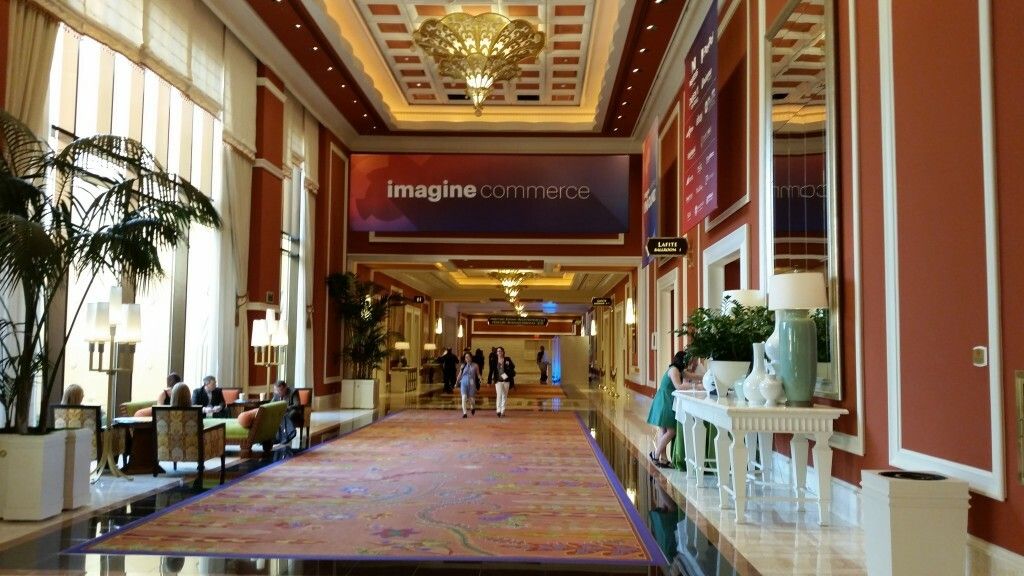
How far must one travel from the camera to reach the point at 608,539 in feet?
16.0

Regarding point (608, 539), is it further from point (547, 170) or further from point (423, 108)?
point (423, 108)

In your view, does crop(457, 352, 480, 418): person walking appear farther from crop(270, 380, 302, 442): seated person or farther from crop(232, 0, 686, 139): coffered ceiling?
crop(232, 0, 686, 139): coffered ceiling

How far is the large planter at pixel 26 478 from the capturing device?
Result: 5.26m

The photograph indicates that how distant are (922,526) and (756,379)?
2.04 metres

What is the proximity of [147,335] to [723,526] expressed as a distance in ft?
22.5

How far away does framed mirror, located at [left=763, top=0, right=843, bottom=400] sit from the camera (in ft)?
19.0

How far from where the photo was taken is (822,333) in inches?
234

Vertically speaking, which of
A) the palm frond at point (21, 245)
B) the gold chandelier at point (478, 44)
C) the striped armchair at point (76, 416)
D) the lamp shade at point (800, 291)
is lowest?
the striped armchair at point (76, 416)

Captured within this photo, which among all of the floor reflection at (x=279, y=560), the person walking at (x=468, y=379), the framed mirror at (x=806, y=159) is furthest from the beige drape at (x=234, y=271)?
the framed mirror at (x=806, y=159)

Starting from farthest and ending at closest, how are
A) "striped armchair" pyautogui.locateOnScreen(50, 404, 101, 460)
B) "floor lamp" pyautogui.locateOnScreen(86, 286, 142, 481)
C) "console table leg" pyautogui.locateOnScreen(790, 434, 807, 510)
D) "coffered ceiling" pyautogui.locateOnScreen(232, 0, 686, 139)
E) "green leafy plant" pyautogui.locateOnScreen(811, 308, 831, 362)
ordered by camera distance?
"coffered ceiling" pyautogui.locateOnScreen(232, 0, 686, 139), "floor lamp" pyautogui.locateOnScreen(86, 286, 142, 481), "striped armchair" pyautogui.locateOnScreen(50, 404, 101, 460), "green leafy plant" pyautogui.locateOnScreen(811, 308, 831, 362), "console table leg" pyautogui.locateOnScreen(790, 434, 807, 510)

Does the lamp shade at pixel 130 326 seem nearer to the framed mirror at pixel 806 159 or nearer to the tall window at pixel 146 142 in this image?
the tall window at pixel 146 142

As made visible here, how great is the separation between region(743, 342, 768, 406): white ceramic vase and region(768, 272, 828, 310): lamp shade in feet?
1.16

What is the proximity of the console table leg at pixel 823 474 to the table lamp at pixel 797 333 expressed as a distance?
31 cm

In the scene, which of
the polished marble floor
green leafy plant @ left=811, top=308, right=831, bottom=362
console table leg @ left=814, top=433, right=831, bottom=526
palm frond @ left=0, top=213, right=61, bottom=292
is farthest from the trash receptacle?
palm frond @ left=0, top=213, right=61, bottom=292
